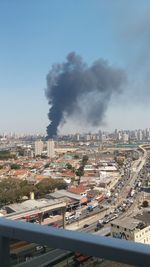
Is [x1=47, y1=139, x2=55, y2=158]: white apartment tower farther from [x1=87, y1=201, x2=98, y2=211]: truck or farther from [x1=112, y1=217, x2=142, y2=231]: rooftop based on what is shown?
[x1=112, y1=217, x2=142, y2=231]: rooftop

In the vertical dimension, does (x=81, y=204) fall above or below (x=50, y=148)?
below

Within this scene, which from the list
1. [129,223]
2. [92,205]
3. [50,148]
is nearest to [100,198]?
[92,205]

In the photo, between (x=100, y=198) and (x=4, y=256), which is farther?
(x=100, y=198)

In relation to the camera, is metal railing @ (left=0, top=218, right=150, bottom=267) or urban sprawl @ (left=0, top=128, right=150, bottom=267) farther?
urban sprawl @ (left=0, top=128, right=150, bottom=267)

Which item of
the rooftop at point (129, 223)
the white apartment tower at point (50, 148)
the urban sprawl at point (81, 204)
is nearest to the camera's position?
the urban sprawl at point (81, 204)

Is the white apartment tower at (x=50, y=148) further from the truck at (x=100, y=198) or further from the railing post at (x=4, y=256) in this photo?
the railing post at (x=4, y=256)

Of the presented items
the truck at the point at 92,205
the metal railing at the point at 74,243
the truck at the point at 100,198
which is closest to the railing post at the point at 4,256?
the metal railing at the point at 74,243

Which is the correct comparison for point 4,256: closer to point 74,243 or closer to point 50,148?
point 74,243

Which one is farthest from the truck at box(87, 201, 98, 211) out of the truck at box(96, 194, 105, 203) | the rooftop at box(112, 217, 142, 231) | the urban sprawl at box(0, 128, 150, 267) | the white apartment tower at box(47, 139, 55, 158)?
the white apartment tower at box(47, 139, 55, 158)

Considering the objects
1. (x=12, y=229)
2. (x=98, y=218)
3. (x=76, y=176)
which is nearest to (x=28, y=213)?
(x=98, y=218)
